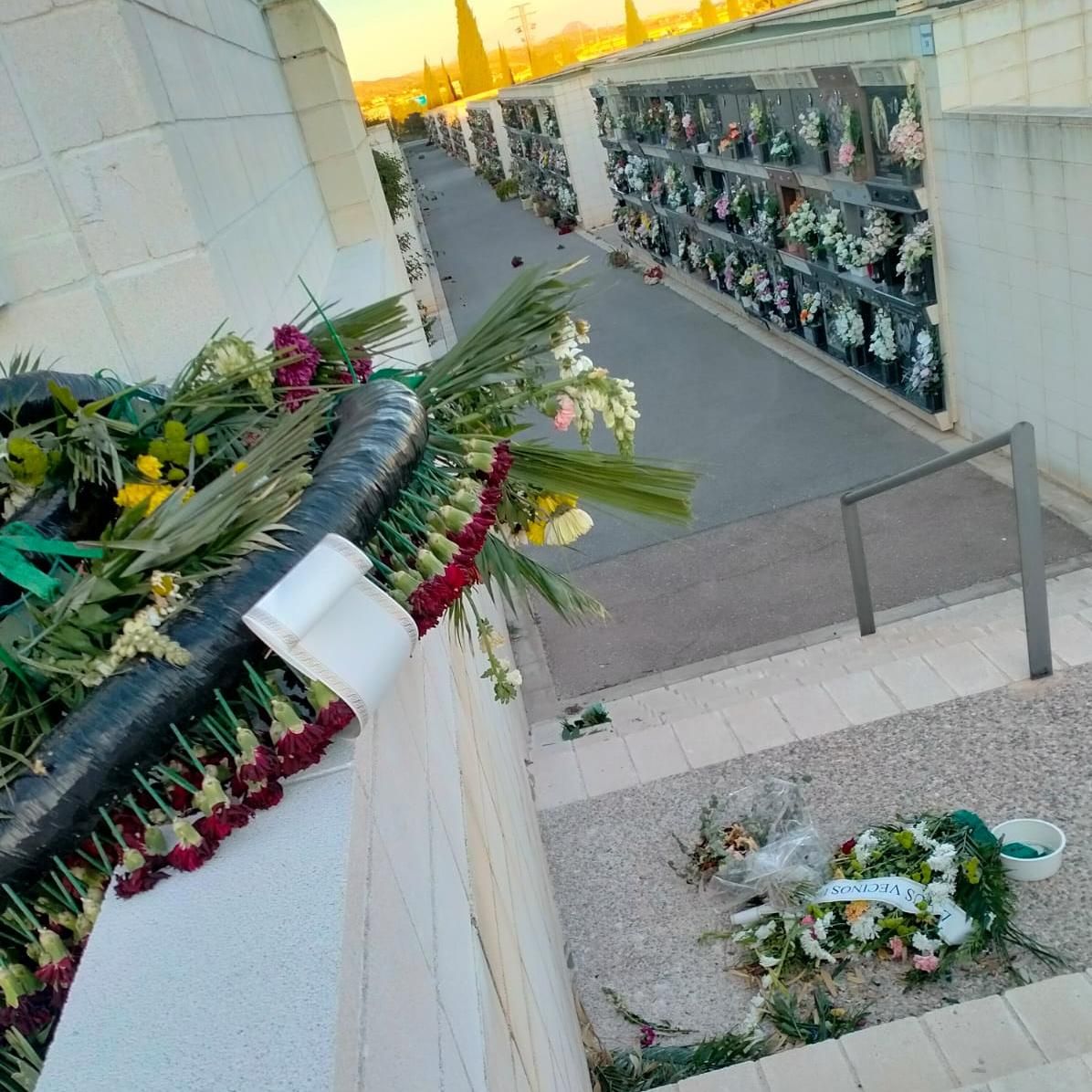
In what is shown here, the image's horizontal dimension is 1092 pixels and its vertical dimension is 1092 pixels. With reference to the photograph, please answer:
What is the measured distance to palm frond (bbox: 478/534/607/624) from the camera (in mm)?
1890

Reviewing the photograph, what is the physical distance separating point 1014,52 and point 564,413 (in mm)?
6481

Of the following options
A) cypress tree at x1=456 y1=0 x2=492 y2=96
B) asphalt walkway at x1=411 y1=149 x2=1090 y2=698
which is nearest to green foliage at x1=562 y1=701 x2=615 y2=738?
asphalt walkway at x1=411 y1=149 x2=1090 y2=698

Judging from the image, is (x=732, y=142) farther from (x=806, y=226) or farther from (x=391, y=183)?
(x=391, y=183)

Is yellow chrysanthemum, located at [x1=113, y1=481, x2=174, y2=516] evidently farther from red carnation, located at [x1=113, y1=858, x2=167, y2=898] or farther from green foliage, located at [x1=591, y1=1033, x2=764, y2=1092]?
green foliage, located at [x1=591, y1=1033, x2=764, y2=1092]

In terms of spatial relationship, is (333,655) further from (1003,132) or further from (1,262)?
(1003,132)

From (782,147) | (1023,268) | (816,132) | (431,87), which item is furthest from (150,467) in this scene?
(431,87)

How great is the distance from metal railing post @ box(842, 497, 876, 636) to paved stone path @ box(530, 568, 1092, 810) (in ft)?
0.34

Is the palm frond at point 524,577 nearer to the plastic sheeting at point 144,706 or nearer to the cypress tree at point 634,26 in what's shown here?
the plastic sheeting at point 144,706

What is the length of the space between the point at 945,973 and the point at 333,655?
2866mm

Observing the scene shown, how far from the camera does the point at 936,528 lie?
6941 mm

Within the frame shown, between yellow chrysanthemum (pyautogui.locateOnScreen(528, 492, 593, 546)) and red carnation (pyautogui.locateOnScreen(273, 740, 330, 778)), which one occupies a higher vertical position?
red carnation (pyautogui.locateOnScreen(273, 740, 330, 778))

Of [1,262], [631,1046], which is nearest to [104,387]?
[1,262]

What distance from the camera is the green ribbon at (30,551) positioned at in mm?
1143

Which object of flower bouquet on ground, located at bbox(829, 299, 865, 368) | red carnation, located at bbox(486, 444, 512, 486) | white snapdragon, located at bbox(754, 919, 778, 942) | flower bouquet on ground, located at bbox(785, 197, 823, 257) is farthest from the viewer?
flower bouquet on ground, located at bbox(785, 197, 823, 257)
